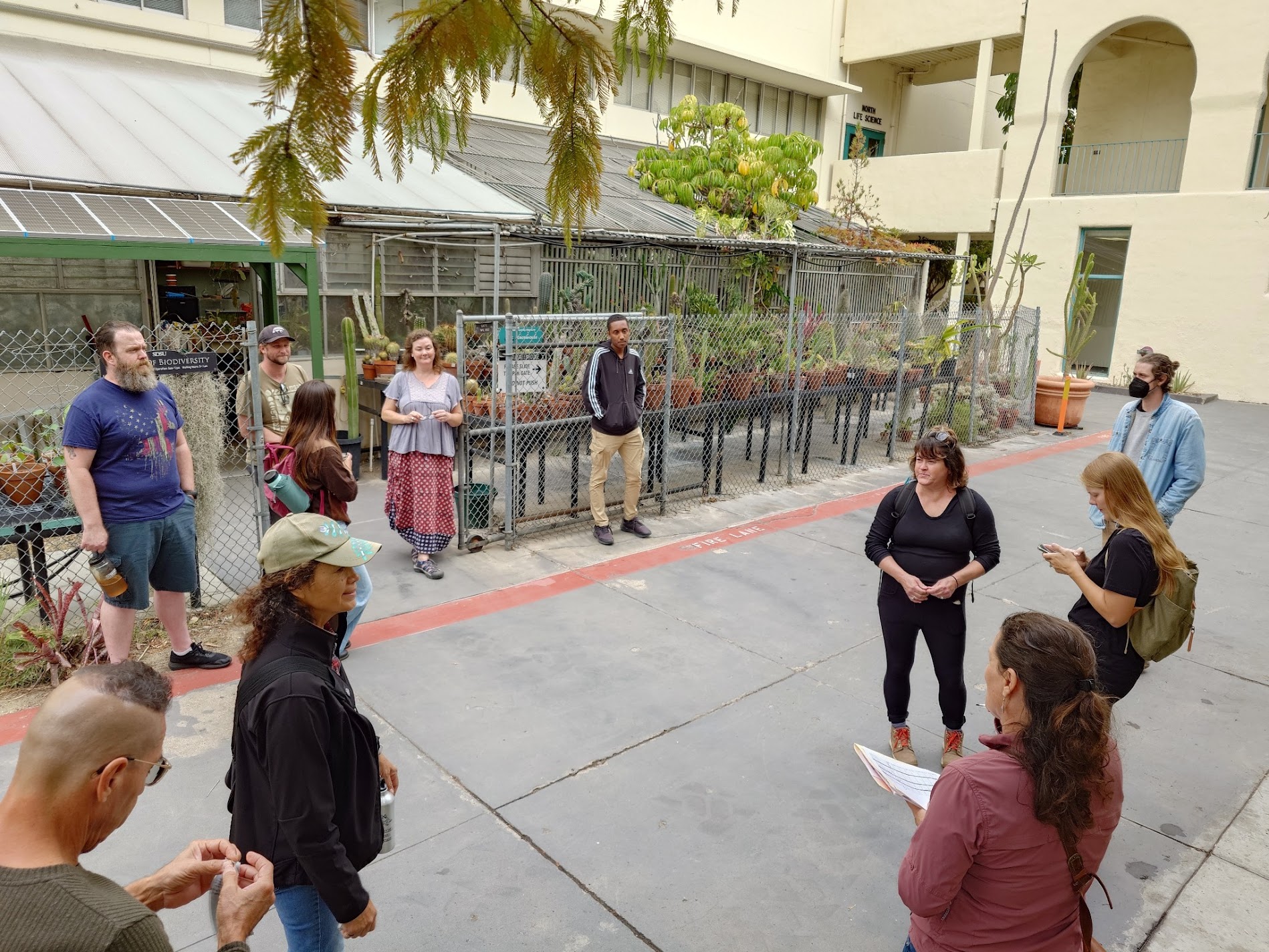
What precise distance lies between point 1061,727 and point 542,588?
474 cm

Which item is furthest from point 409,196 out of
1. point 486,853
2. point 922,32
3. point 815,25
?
point 922,32

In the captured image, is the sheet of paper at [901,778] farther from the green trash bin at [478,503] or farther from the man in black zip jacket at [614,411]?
the green trash bin at [478,503]

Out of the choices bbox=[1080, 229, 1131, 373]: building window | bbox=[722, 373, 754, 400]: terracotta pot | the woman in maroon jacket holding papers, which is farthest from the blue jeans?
bbox=[1080, 229, 1131, 373]: building window

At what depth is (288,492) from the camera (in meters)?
4.39

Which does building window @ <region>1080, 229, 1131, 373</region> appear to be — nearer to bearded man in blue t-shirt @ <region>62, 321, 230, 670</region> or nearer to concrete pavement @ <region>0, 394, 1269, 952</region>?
concrete pavement @ <region>0, 394, 1269, 952</region>

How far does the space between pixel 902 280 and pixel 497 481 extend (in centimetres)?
1008

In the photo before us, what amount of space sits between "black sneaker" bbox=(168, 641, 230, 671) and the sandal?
1.72 meters

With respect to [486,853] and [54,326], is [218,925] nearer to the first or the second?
[486,853]

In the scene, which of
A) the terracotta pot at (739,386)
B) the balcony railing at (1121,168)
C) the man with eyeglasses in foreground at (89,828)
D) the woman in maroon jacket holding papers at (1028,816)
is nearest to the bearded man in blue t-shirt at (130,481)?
the man with eyeglasses in foreground at (89,828)

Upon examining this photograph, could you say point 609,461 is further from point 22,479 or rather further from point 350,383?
point 22,479

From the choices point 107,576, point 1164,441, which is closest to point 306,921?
point 107,576

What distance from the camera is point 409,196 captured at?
9555 mm

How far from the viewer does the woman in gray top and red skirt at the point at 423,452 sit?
21.3ft

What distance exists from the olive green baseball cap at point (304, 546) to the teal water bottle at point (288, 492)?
225 centimetres
